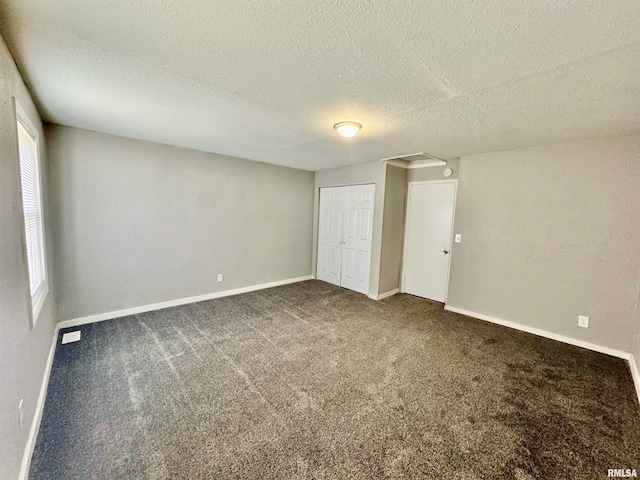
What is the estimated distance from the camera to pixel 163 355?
2.66 meters

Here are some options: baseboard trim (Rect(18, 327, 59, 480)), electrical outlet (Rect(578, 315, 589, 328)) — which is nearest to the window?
baseboard trim (Rect(18, 327, 59, 480))

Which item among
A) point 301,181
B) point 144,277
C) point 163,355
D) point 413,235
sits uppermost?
point 301,181

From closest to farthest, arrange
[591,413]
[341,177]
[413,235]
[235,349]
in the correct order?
[591,413] < [235,349] < [413,235] < [341,177]

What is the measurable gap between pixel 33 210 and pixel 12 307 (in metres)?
1.44

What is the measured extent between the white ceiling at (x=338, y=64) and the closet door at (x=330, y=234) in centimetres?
249

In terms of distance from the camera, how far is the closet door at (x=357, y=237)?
15.5 feet

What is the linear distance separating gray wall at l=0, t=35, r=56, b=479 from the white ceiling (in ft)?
1.35

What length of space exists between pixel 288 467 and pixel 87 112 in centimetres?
344

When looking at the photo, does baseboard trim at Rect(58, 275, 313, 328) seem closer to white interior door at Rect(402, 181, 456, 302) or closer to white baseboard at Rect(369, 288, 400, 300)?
white baseboard at Rect(369, 288, 400, 300)

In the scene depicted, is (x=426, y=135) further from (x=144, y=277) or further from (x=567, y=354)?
(x=144, y=277)

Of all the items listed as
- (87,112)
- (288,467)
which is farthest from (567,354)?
(87,112)

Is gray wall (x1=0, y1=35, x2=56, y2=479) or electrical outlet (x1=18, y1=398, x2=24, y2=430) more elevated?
gray wall (x1=0, y1=35, x2=56, y2=479)

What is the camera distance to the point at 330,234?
546 cm

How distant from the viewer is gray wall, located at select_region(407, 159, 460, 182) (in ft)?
13.6
